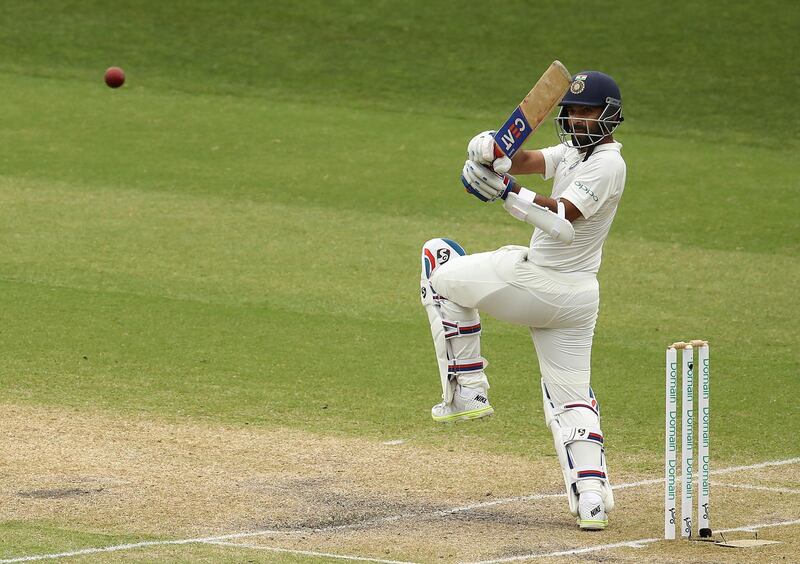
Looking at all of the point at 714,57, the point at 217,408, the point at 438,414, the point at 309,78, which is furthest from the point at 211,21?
A: the point at 438,414

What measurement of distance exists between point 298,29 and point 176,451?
1540 centimetres

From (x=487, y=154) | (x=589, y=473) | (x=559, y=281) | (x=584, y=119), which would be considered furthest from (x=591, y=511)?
(x=584, y=119)

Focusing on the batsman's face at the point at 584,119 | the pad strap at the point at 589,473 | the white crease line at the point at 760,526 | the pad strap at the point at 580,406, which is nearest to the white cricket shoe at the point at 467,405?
the pad strap at the point at 580,406

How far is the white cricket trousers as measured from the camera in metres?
7.25

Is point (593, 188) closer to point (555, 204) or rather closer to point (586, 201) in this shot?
point (586, 201)

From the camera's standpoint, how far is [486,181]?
22.9ft

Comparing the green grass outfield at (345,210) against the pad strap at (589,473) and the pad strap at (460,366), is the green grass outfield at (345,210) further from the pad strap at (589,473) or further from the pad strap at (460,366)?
the pad strap at (589,473)

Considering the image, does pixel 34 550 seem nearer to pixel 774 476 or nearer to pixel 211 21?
pixel 774 476

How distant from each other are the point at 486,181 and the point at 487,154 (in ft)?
0.49

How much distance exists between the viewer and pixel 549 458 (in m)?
8.61

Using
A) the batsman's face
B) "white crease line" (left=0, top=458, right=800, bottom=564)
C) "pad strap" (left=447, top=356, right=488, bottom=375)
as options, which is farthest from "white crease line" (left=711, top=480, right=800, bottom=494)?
the batsman's face

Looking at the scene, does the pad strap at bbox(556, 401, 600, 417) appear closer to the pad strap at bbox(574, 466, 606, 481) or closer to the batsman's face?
the pad strap at bbox(574, 466, 606, 481)

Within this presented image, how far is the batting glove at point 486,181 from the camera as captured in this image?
6957 millimetres

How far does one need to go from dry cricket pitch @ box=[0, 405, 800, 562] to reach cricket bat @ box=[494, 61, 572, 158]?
2.02m
